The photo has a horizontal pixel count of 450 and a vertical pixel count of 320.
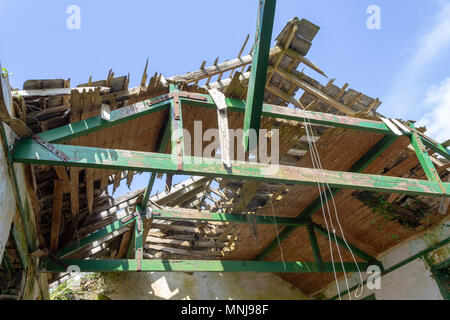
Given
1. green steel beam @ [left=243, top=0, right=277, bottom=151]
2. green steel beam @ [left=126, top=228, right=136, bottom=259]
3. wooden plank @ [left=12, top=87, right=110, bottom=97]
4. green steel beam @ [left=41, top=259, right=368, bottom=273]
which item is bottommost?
green steel beam @ [left=41, top=259, right=368, bottom=273]

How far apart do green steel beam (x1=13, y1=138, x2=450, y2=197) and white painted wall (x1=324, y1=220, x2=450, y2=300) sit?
1997mm

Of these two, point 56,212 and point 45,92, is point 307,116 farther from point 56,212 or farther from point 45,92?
point 56,212

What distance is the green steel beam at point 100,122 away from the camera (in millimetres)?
3664

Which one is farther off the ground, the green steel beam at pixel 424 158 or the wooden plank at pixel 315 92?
the wooden plank at pixel 315 92

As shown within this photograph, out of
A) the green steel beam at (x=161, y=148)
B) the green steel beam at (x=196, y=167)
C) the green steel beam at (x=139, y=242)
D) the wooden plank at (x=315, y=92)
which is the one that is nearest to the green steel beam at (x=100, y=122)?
the green steel beam at (x=196, y=167)

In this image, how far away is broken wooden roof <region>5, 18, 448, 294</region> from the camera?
4223 mm

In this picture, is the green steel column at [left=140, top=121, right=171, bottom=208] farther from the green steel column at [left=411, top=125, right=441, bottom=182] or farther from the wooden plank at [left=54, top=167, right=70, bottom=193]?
the green steel column at [left=411, top=125, right=441, bottom=182]

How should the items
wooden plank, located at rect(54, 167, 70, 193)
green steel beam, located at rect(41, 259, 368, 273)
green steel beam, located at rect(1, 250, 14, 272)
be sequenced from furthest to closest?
green steel beam, located at rect(41, 259, 368, 273) < wooden plank, located at rect(54, 167, 70, 193) < green steel beam, located at rect(1, 250, 14, 272)

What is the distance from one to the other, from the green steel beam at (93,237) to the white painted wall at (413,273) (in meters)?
5.04

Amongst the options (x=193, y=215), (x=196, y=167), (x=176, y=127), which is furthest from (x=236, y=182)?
(x=196, y=167)

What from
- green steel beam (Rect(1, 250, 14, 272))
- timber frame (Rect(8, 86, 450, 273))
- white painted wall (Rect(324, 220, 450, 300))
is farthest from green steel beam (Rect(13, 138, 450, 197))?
white painted wall (Rect(324, 220, 450, 300))

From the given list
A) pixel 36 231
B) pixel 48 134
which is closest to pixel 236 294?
pixel 36 231

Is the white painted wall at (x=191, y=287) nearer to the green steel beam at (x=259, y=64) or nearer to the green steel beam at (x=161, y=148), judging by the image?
the green steel beam at (x=161, y=148)
